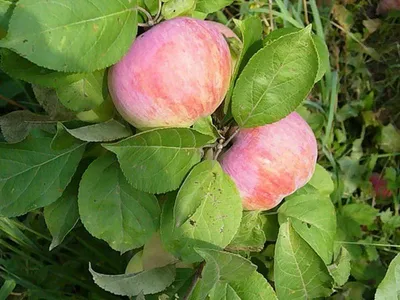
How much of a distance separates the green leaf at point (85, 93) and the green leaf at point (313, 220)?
42 cm

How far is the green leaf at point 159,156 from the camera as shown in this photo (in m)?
0.86

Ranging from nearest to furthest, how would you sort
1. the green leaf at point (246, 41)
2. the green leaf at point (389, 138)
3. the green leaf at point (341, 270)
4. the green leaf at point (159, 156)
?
1. the green leaf at point (159, 156)
2. the green leaf at point (246, 41)
3. the green leaf at point (341, 270)
4. the green leaf at point (389, 138)

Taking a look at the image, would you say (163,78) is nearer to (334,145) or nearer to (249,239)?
(249,239)

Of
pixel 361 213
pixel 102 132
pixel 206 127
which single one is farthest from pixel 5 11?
pixel 361 213

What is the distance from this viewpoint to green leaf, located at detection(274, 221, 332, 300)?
91 centimetres

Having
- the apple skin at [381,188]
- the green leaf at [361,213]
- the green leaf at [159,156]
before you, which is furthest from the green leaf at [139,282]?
the apple skin at [381,188]

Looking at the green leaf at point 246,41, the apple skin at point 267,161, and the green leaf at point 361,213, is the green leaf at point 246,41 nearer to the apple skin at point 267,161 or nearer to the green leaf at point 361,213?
the apple skin at point 267,161

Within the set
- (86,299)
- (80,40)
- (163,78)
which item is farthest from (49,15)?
(86,299)

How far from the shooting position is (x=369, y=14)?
190 cm

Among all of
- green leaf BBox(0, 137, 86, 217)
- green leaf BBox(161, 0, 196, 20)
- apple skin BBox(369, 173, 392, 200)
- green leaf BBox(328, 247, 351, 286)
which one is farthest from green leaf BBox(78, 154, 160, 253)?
apple skin BBox(369, 173, 392, 200)

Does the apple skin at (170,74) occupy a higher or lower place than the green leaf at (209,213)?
higher

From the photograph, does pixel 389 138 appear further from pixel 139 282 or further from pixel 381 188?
pixel 139 282

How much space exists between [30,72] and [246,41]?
1.09ft

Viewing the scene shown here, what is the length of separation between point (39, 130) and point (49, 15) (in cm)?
39
